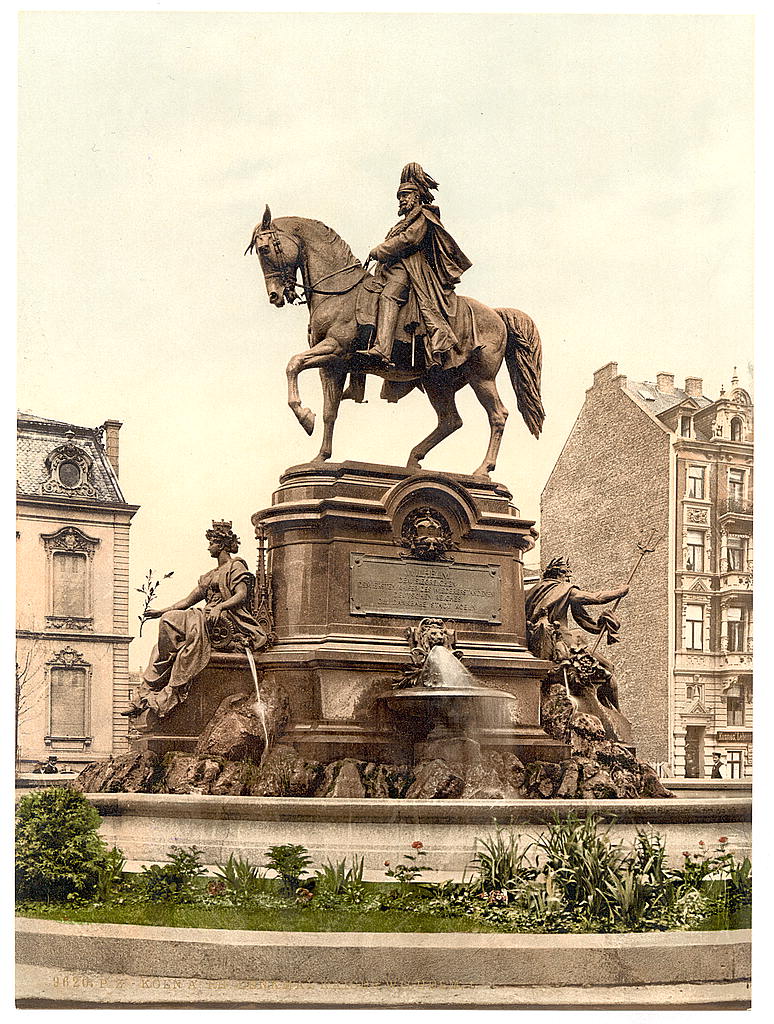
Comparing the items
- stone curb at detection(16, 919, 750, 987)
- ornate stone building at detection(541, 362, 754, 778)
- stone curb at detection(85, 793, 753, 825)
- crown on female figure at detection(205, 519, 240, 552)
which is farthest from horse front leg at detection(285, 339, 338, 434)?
ornate stone building at detection(541, 362, 754, 778)

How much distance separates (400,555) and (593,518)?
14578mm

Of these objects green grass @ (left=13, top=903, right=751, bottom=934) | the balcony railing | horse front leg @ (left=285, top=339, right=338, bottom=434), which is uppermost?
horse front leg @ (left=285, top=339, right=338, bottom=434)

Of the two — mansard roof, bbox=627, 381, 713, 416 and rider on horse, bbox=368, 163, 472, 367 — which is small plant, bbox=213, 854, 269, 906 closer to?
rider on horse, bbox=368, 163, 472, 367

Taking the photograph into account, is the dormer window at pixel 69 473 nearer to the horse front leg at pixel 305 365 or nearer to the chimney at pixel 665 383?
the horse front leg at pixel 305 365

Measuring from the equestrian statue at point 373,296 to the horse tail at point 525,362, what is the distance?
0.85 metres

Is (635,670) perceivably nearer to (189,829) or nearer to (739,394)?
(739,394)

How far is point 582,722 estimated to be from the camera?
19344mm

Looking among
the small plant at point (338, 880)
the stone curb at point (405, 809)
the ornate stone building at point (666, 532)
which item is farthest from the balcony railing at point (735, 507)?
the small plant at point (338, 880)

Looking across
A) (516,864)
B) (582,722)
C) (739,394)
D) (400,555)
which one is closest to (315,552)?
(400,555)

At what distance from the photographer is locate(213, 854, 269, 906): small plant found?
14.8 meters

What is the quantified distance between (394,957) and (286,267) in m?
9.27

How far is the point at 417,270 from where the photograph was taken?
65.1ft

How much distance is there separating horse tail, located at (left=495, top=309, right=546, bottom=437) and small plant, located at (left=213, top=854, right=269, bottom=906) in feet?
27.3

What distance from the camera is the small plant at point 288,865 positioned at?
14844 millimetres
